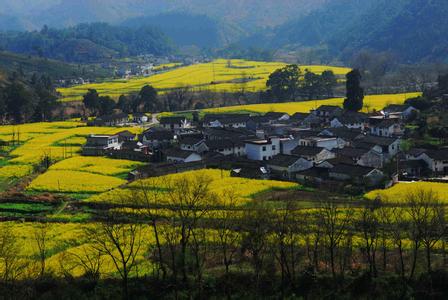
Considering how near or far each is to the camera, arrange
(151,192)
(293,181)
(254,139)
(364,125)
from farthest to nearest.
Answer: (364,125), (254,139), (293,181), (151,192)

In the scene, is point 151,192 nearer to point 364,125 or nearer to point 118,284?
point 118,284

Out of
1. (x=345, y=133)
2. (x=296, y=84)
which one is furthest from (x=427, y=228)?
(x=296, y=84)

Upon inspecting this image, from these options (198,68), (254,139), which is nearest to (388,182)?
(254,139)

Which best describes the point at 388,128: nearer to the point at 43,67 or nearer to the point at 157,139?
the point at 157,139

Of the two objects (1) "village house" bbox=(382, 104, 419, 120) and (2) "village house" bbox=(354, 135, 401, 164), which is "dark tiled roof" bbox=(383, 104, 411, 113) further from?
(2) "village house" bbox=(354, 135, 401, 164)

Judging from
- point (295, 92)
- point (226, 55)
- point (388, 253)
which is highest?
point (226, 55)

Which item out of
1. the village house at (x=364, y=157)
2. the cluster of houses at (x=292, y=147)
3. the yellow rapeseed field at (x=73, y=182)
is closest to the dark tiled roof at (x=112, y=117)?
the cluster of houses at (x=292, y=147)

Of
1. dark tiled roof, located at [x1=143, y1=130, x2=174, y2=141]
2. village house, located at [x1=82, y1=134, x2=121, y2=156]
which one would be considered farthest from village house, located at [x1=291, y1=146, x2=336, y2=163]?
village house, located at [x1=82, y1=134, x2=121, y2=156]
